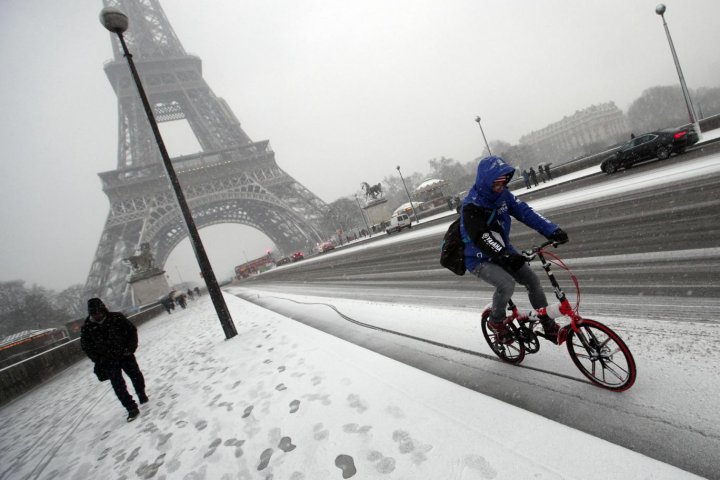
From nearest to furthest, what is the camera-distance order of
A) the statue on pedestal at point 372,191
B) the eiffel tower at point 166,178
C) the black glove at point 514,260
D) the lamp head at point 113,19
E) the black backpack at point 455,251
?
the black glove at point 514,260 → the black backpack at point 455,251 → the lamp head at point 113,19 → the statue on pedestal at point 372,191 → the eiffel tower at point 166,178

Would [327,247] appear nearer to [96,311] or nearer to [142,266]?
[142,266]

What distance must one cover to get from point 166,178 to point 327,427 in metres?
38.9

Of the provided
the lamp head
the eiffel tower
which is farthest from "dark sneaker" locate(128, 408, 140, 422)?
the eiffel tower

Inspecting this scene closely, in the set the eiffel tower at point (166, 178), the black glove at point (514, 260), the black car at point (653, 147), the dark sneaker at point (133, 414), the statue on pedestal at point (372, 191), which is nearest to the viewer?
the black glove at point (514, 260)

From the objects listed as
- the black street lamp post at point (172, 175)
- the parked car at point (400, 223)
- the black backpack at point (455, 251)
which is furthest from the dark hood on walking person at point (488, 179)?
the parked car at point (400, 223)

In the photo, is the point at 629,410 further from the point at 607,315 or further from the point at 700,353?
the point at 607,315

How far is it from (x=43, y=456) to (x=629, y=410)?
21.4ft

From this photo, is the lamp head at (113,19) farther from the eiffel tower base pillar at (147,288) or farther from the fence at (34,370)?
the eiffel tower base pillar at (147,288)

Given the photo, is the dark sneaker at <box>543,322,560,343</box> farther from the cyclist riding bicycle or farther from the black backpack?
the black backpack

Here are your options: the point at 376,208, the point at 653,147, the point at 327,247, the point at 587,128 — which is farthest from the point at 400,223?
the point at 587,128

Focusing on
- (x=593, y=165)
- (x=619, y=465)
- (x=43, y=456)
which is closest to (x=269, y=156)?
(x=593, y=165)

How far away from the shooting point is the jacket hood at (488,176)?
266 cm

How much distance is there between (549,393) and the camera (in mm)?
2674

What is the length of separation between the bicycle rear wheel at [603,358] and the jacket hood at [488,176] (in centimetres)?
119
